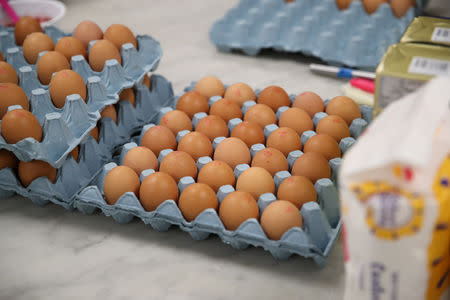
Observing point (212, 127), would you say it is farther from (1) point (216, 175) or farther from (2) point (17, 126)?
(2) point (17, 126)

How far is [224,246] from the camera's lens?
0.92 meters

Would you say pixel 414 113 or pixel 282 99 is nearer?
pixel 414 113

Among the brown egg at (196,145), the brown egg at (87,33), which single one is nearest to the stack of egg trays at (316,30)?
the brown egg at (87,33)

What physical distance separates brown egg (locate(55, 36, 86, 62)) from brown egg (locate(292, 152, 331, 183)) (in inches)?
20.9

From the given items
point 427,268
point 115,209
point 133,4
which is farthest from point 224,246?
point 133,4

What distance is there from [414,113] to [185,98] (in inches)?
26.3

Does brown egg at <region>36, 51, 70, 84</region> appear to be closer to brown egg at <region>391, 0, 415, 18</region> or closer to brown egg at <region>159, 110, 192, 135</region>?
brown egg at <region>159, 110, 192, 135</region>

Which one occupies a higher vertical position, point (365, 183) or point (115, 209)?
point (365, 183)

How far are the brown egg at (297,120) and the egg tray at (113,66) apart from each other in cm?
31

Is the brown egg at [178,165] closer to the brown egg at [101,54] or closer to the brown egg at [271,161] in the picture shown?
the brown egg at [271,161]

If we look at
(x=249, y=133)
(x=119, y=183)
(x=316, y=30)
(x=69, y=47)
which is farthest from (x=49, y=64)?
(x=316, y=30)

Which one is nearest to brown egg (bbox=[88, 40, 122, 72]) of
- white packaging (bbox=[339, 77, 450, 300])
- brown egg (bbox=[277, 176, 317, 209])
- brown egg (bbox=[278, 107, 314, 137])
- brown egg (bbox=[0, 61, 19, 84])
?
brown egg (bbox=[0, 61, 19, 84])

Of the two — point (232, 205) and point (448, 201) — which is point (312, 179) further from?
point (448, 201)

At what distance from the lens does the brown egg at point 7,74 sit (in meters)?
1.09
